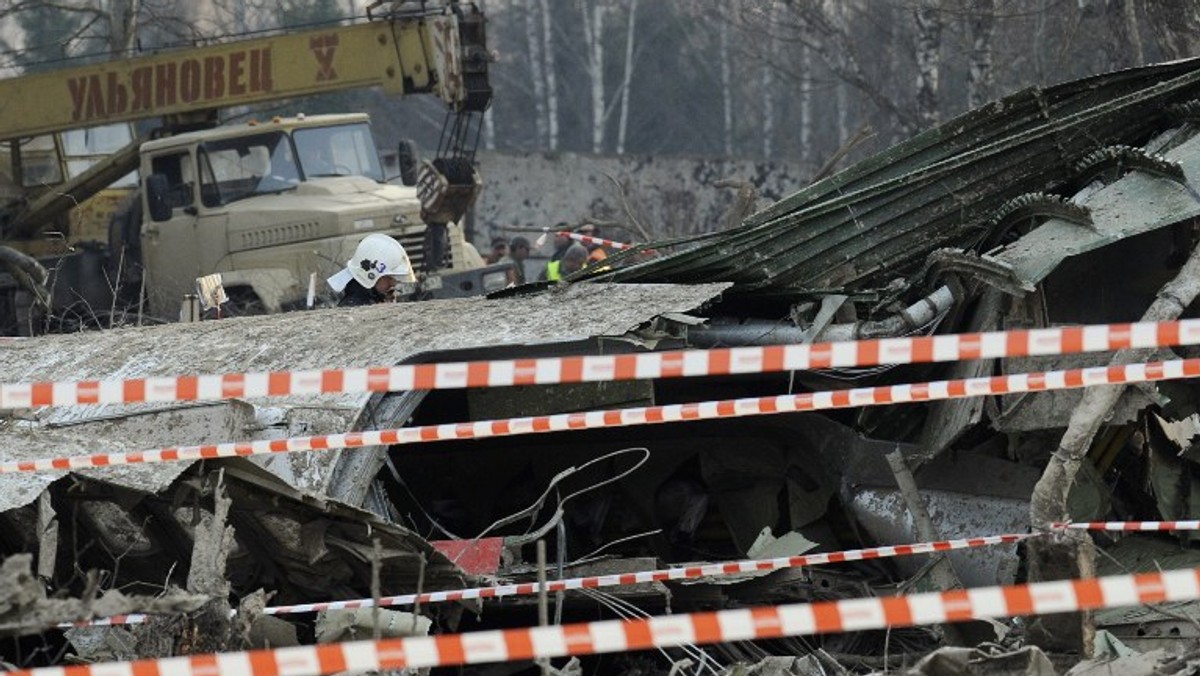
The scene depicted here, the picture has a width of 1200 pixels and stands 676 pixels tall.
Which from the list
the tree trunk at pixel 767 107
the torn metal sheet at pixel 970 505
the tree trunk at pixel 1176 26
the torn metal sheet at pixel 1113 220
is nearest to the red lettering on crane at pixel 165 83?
the tree trunk at pixel 1176 26

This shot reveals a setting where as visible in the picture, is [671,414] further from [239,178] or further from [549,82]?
[549,82]

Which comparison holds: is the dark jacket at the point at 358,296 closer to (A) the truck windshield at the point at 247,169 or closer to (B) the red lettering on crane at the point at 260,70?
(A) the truck windshield at the point at 247,169

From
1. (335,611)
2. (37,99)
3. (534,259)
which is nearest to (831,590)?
(335,611)

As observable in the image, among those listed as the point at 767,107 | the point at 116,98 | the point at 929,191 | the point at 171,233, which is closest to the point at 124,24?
the point at 116,98

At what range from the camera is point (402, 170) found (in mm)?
18734

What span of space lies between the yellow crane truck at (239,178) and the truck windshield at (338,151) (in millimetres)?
18

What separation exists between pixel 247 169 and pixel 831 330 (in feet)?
36.9

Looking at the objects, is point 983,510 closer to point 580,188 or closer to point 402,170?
point 402,170

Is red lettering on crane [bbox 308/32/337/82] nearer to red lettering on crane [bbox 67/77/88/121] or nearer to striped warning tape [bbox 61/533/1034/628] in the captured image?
red lettering on crane [bbox 67/77/88/121]

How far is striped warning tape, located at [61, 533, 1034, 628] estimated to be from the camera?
655cm

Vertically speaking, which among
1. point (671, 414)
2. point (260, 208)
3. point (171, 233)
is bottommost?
point (671, 414)

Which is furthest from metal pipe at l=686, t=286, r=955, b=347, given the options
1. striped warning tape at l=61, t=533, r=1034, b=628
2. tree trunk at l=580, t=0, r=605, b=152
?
tree trunk at l=580, t=0, r=605, b=152

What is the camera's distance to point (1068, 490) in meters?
7.10

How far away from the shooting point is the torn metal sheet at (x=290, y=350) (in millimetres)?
7133
